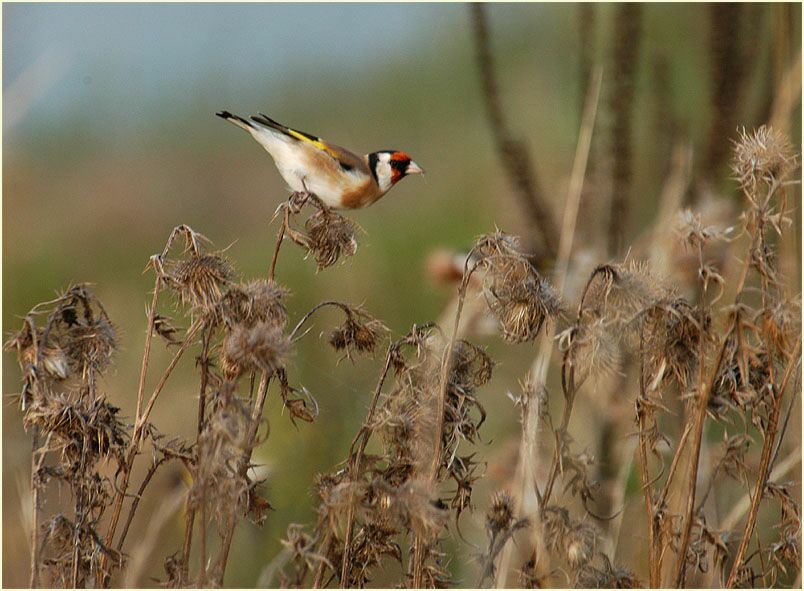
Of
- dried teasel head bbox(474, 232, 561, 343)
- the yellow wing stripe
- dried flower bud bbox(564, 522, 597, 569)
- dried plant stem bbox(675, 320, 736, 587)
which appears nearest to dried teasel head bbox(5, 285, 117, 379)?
dried teasel head bbox(474, 232, 561, 343)

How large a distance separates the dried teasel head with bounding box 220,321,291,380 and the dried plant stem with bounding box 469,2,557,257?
2333mm

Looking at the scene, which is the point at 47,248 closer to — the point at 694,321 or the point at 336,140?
the point at 336,140

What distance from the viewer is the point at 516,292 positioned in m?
2.78

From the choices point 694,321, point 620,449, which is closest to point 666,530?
point 694,321

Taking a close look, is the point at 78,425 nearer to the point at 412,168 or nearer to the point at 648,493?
the point at 648,493

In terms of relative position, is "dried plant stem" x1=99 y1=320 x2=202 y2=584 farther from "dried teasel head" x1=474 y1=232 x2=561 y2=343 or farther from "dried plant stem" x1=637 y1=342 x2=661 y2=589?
"dried plant stem" x1=637 y1=342 x2=661 y2=589

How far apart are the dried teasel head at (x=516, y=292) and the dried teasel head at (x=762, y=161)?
0.58 metres

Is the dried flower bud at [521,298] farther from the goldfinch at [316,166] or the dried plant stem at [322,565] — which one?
the goldfinch at [316,166]

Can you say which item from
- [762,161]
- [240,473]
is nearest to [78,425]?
[240,473]

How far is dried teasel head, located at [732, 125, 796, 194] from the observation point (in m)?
2.70

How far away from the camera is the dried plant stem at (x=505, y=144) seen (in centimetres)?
455

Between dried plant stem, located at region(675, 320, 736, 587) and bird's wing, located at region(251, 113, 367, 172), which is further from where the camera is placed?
bird's wing, located at region(251, 113, 367, 172)

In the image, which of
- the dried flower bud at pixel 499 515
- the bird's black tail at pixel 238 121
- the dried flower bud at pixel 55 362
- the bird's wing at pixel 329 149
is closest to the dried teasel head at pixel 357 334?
the dried flower bud at pixel 499 515

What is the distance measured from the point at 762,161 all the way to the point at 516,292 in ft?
2.36
